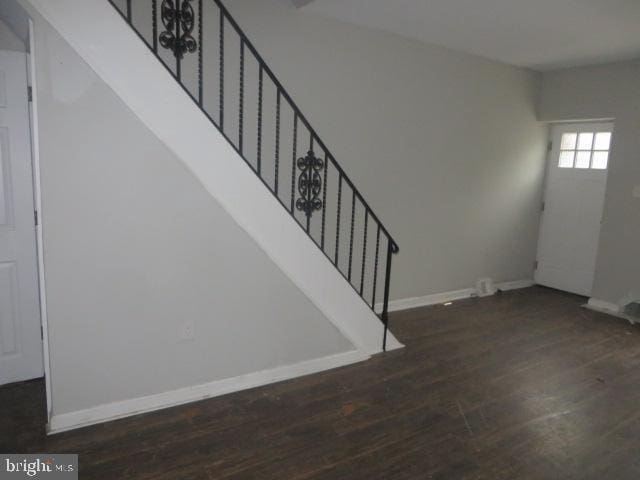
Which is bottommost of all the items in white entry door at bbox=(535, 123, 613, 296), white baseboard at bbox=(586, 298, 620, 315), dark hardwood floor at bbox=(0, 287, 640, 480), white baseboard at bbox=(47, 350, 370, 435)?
dark hardwood floor at bbox=(0, 287, 640, 480)

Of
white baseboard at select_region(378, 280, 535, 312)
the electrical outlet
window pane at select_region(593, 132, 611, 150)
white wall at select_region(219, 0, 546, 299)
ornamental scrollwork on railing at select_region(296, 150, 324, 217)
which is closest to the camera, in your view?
the electrical outlet

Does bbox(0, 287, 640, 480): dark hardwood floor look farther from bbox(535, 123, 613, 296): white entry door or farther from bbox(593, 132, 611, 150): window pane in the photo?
bbox(593, 132, 611, 150): window pane

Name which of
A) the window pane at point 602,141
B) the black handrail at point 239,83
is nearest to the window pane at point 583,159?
the window pane at point 602,141

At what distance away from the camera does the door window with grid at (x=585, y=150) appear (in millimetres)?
5148

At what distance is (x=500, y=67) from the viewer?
5.03m

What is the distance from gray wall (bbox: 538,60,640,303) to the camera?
4.73 meters

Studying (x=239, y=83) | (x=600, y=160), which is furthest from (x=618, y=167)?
(x=239, y=83)

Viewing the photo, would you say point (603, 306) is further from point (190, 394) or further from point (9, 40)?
point (9, 40)

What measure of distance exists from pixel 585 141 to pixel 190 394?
5.26 m

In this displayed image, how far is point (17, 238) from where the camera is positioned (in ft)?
9.11

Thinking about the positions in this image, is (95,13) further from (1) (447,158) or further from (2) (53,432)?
(1) (447,158)

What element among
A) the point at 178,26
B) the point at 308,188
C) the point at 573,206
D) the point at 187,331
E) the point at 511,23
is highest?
the point at 511,23

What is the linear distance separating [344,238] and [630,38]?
311 centimetres

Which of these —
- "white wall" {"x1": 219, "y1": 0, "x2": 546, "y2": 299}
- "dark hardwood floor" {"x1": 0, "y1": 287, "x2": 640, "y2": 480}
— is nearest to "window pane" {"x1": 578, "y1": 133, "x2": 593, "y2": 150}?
"white wall" {"x1": 219, "y1": 0, "x2": 546, "y2": 299}
